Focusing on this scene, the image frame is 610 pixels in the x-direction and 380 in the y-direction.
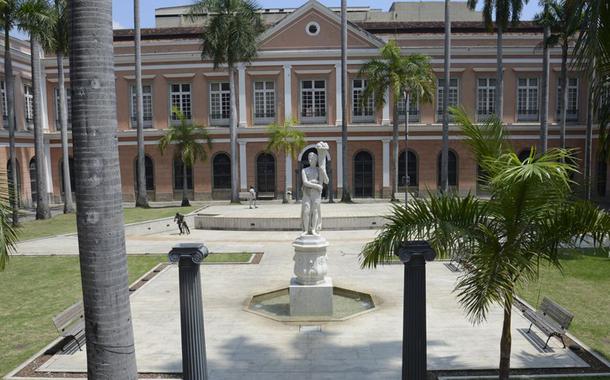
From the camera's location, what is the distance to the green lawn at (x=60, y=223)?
2168 centimetres

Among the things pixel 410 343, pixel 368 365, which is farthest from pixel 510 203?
pixel 368 365

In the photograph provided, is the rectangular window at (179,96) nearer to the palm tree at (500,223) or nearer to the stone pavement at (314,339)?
the stone pavement at (314,339)

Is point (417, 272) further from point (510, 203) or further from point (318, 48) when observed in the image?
point (318, 48)

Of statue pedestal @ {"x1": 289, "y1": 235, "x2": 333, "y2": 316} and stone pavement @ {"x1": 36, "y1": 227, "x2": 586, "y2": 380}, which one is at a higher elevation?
statue pedestal @ {"x1": 289, "y1": 235, "x2": 333, "y2": 316}

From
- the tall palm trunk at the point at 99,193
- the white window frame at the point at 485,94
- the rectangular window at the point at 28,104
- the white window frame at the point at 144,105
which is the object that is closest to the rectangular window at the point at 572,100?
the white window frame at the point at 485,94

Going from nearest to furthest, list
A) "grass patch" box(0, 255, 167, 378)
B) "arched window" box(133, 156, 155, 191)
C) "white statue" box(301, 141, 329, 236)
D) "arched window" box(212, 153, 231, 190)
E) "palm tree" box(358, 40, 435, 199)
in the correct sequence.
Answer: "grass patch" box(0, 255, 167, 378) < "white statue" box(301, 141, 329, 236) < "palm tree" box(358, 40, 435, 199) < "arched window" box(212, 153, 231, 190) < "arched window" box(133, 156, 155, 191)

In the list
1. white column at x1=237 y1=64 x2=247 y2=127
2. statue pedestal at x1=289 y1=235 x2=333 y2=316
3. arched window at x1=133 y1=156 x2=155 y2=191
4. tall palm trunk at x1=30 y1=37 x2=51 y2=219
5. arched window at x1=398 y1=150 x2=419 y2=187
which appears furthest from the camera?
arched window at x1=133 y1=156 x2=155 y2=191

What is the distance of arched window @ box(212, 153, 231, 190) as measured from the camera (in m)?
35.7

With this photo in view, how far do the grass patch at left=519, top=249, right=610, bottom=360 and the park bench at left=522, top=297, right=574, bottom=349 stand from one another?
1.44ft

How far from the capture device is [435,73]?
34719 mm

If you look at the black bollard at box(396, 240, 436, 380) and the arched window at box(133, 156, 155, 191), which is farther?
the arched window at box(133, 156, 155, 191)

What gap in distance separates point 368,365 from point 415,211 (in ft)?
10.4

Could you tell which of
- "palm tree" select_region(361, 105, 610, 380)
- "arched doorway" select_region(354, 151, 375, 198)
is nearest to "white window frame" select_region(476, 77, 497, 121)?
"arched doorway" select_region(354, 151, 375, 198)

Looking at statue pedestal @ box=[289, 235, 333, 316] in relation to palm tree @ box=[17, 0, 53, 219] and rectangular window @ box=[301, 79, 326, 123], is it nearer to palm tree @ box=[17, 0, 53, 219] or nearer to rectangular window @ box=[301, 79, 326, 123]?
palm tree @ box=[17, 0, 53, 219]
